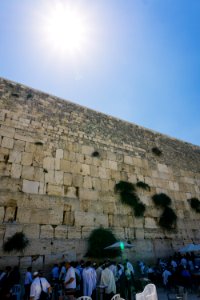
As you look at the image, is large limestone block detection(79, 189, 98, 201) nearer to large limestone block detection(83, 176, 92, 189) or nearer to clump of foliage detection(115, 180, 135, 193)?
large limestone block detection(83, 176, 92, 189)

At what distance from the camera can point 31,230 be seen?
751 cm

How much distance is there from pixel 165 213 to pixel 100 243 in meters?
4.14

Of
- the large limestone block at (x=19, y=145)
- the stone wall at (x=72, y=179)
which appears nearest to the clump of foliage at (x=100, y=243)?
the stone wall at (x=72, y=179)

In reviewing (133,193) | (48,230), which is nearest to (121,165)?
(133,193)

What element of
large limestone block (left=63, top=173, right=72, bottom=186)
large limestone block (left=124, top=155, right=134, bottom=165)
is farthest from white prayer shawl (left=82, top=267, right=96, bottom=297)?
large limestone block (left=124, top=155, right=134, bottom=165)

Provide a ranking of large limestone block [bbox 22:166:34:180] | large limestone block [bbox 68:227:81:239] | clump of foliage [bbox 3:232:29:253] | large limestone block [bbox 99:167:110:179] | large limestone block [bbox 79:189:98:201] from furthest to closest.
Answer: large limestone block [bbox 99:167:110:179] → large limestone block [bbox 79:189:98:201] → large limestone block [bbox 22:166:34:180] → large limestone block [bbox 68:227:81:239] → clump of foliage [bbox 3:232:29:253]

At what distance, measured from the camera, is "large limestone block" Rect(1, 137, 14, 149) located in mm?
8373

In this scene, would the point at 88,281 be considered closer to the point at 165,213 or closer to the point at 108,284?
the point at 108,284

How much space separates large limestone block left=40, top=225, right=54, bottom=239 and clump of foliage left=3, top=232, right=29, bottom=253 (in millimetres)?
544

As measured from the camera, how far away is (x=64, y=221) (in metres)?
8.23

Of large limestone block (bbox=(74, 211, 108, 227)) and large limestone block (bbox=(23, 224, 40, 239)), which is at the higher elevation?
large limestone block (bbox=(74, 211, 108, 227))

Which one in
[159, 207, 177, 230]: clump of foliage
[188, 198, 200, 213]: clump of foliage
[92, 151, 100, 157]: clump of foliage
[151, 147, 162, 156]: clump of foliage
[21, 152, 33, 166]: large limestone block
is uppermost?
[151, 147, 162, 156]: clump of foliage

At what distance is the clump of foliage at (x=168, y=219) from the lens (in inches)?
423

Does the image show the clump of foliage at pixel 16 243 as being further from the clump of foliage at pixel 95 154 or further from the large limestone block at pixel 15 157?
the clump of foliage at pixel 95 154
